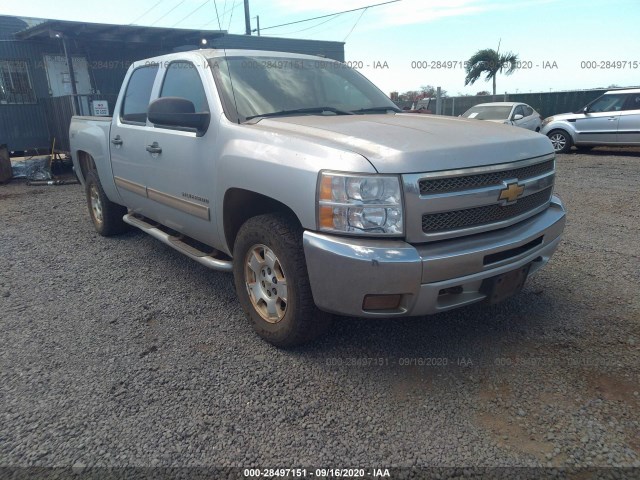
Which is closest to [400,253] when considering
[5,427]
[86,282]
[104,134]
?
[5,427]

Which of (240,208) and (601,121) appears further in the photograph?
(601,121)

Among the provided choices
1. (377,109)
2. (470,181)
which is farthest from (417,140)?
(377,109)

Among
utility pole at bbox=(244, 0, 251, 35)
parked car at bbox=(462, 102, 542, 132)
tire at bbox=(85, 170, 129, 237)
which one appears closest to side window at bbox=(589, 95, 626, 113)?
parked car at bbox=(462, 102, 542, 132)

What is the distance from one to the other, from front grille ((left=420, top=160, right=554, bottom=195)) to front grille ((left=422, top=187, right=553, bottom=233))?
0.12 m

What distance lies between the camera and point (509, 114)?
13.2 metres

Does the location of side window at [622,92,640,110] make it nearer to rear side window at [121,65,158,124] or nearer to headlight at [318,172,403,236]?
rear side window at [121,65,158,124]

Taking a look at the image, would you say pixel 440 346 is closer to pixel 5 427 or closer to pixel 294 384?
pixel 294 384

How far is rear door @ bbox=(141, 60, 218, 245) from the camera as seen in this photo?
128 inches

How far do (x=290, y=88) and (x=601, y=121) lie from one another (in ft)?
38.2

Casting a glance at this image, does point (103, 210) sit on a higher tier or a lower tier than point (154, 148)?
lower

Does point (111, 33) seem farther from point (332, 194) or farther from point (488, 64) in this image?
point (488, 64)

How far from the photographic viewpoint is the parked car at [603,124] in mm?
11656

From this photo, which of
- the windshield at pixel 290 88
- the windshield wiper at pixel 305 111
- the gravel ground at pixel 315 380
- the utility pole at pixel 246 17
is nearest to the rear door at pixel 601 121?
the gravel ground at pixel 315 380

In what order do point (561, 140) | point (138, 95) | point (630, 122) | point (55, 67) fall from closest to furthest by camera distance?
point (138, 95)
point (630, 122)
point (561, 140)
point (55, 67)
